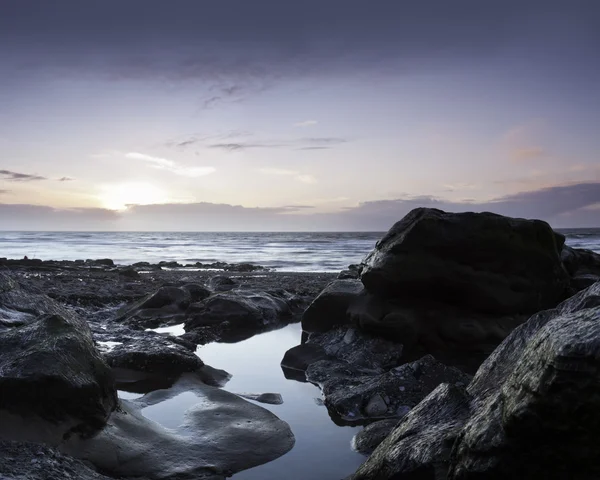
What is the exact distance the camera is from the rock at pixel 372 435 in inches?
185

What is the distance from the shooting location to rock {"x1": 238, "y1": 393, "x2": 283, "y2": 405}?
6.01m

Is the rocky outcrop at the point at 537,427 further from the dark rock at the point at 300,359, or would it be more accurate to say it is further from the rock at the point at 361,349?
the rock at the point at 361,349

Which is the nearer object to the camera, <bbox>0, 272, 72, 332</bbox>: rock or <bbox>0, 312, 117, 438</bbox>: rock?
<bbox>0, 312, 117, 438</bbox>: rock

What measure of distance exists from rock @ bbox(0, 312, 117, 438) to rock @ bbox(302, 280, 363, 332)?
5402 millimetres

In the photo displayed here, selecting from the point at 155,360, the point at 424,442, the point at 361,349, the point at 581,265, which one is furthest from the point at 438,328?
the point at 581,265

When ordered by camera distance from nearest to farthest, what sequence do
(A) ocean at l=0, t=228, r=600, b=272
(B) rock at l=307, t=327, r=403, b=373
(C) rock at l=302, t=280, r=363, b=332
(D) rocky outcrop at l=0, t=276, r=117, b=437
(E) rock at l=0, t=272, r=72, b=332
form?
(D) rocky outcrop at l=0, t=276, r=117, b=437 → (E) rock at l=0, t=272, r=72, b=332 → (B) rock at l=307, t=327, r=403, b=373 → (C) rock at l=302, t=280, r=363, b=332 → (A) ocean at l=0, t=228, r=600, b=272

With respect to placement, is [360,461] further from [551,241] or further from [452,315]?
[551,241]

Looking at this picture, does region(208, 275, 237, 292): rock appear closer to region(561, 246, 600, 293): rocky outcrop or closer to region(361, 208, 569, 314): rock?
region(361, 208, 569, 314): rock

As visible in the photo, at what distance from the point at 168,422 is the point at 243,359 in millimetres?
3003

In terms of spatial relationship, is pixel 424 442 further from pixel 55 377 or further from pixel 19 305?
pixel 19 305

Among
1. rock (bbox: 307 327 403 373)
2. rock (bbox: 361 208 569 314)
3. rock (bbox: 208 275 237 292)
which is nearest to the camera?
rock (bbox: 307 327 403 373)

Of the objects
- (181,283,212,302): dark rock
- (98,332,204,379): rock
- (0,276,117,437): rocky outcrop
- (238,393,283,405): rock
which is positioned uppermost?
(0,276,117,437): rocky outcrop

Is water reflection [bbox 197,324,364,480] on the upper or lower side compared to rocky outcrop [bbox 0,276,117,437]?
lower

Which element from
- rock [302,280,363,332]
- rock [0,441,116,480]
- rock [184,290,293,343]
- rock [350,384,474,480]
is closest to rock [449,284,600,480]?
rock [350,384,474,480]
